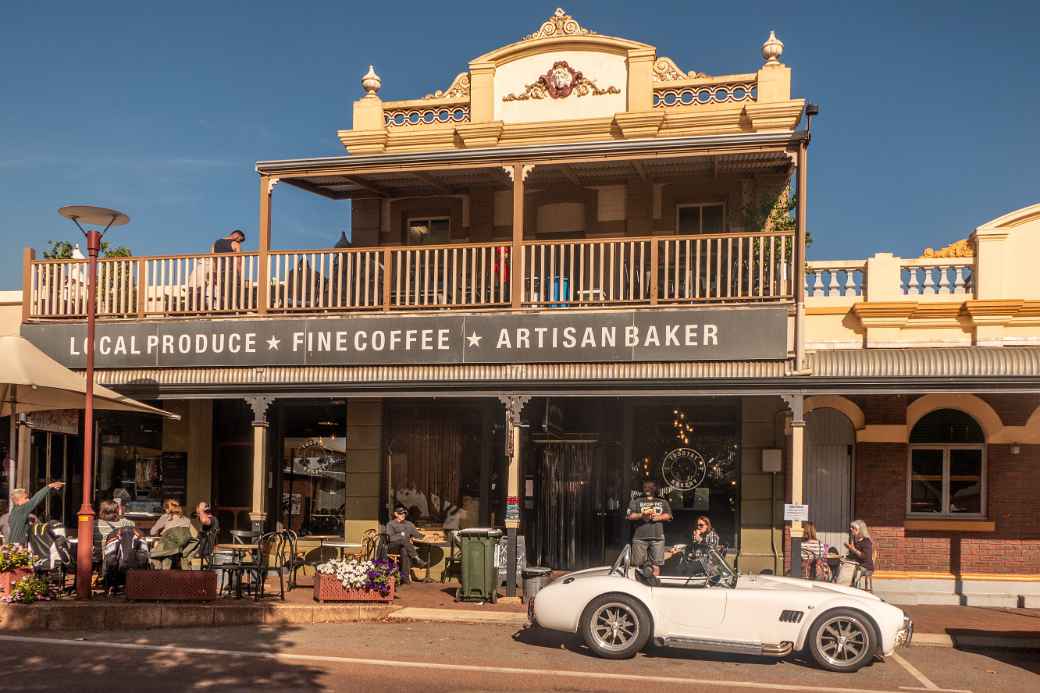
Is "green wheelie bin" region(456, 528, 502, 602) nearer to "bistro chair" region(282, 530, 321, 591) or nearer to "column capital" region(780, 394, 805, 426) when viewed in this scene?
"bistro chair" region(282, 530, 321, 591)

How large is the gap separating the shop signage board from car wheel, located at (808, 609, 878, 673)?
4.92 metres

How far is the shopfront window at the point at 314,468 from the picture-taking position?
18.8m

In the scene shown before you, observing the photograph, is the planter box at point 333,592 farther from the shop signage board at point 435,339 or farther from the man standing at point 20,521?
the shop signage board at point 435,339

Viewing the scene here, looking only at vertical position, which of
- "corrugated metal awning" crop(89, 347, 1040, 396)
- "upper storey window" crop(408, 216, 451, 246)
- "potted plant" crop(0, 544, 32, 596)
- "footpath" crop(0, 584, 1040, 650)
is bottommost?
"footpath" crop(0, 584, 1040, 650)

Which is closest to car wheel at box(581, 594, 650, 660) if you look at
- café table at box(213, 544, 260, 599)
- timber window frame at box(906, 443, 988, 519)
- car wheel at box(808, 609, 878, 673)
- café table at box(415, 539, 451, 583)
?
car wheel at box(808, 609, 878, 673)

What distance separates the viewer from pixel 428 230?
19422mm

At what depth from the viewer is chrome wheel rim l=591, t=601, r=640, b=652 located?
1126 centimetres

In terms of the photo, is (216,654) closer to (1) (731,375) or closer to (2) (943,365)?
(1) (731,375)

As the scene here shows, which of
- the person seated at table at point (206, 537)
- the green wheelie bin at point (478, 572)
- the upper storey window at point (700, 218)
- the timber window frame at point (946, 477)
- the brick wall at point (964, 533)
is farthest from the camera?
the upper storey window at point (700, 218)

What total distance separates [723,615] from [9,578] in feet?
27.7

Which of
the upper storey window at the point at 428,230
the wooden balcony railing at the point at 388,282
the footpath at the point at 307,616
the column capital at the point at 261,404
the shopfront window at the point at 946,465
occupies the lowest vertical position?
the footpath at the point at 307,616

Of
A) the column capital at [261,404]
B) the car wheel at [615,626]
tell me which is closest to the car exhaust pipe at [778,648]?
the car wheel at [615,626]

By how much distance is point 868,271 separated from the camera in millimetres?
16484

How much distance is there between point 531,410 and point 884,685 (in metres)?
8.72
